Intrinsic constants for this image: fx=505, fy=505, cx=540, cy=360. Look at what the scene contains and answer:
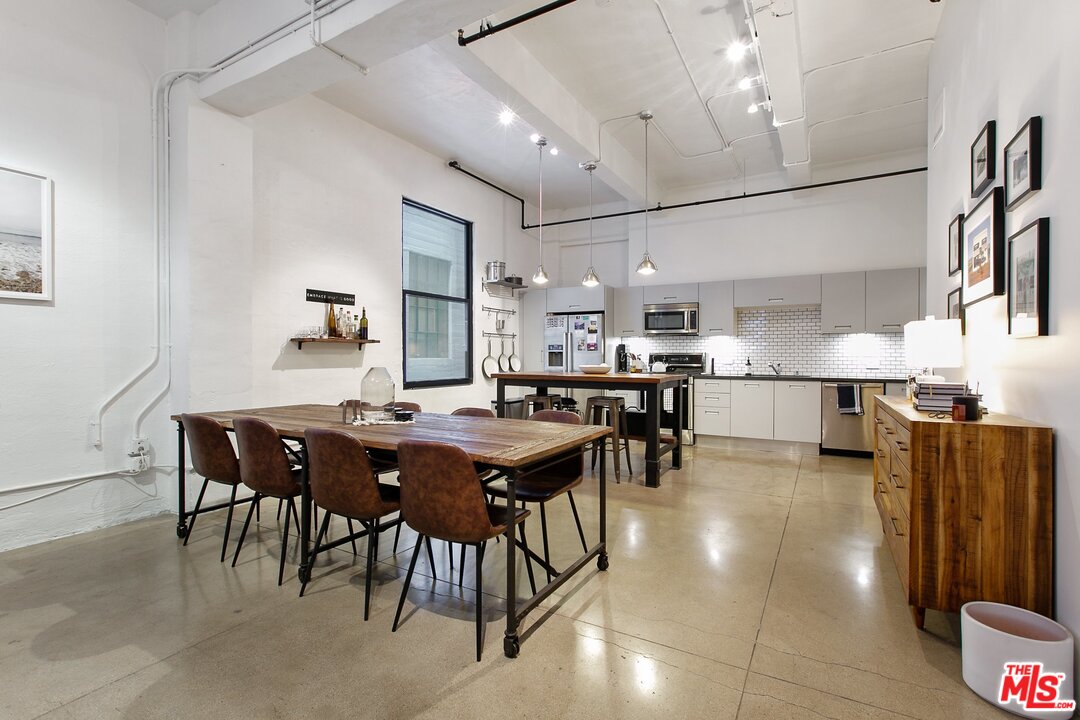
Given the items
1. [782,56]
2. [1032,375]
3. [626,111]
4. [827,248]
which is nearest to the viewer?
[1032,375]

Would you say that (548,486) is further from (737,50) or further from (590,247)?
(590,247)

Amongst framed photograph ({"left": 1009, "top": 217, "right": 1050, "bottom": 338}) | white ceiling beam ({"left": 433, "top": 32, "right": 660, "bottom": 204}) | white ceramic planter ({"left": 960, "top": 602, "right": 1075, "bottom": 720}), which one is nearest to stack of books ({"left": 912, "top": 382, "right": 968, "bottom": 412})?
framed photograph ({"left": 1009, "top": 217, "right": 1050, "bottom": 338})

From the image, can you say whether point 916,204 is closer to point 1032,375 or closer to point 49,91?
point 1032,375

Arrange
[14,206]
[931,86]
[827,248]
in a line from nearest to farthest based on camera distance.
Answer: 1. [14,206]
2. [931,86]
3. [827,248]

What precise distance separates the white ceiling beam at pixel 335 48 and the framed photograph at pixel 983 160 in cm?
257

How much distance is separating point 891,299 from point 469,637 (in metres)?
5.88

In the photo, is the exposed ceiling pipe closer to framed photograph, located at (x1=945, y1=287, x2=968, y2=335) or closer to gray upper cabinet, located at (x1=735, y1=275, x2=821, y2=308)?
framed photograph, located at (x1=945, y1=287, x2=968, y2=335)

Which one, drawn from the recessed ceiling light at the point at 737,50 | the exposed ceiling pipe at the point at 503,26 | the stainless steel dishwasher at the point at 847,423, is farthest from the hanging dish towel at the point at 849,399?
the exposed ceiling pipe at the point at 503,26

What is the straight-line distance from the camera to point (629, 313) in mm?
7355

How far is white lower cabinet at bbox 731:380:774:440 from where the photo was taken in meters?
6.16

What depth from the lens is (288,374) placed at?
4.56 meters

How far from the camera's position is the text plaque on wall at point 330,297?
476cm

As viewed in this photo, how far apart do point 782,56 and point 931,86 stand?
53.8 inches

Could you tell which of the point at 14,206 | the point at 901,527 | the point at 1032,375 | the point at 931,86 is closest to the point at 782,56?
the point at 931,86
